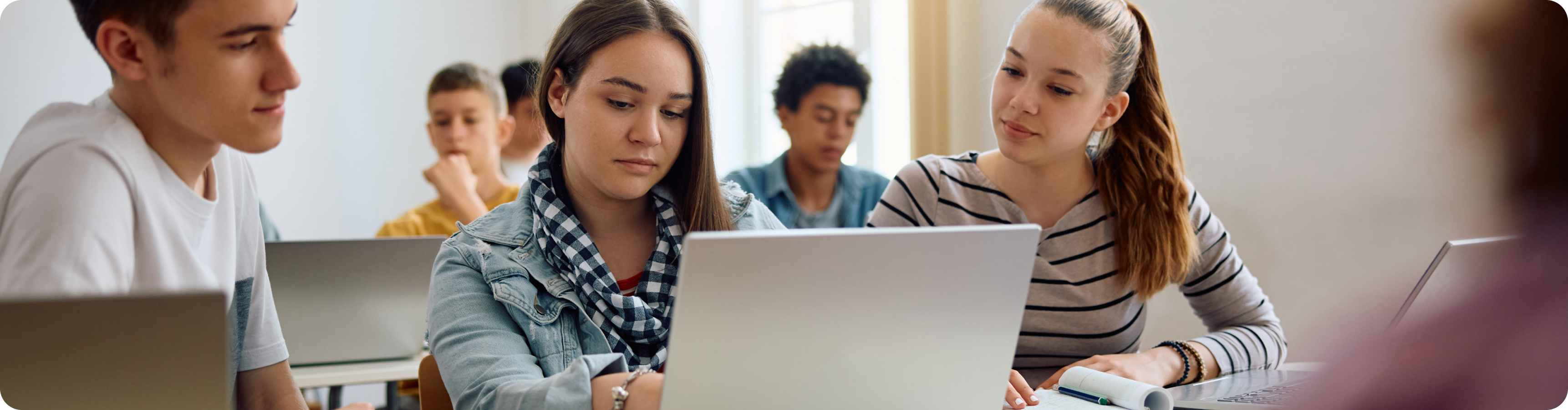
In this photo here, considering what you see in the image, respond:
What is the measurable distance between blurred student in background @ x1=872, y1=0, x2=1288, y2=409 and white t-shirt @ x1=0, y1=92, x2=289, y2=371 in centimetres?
99

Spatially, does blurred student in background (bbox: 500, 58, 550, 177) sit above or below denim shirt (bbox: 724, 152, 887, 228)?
above

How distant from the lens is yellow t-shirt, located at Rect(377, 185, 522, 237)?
2.39 metres

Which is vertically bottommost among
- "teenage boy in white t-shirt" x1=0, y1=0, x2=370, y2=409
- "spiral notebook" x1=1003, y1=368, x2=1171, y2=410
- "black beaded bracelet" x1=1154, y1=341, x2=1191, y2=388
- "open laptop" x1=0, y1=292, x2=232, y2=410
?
"black beaded bracelet" x1=1154, y1=341, x2=1191, y2=388

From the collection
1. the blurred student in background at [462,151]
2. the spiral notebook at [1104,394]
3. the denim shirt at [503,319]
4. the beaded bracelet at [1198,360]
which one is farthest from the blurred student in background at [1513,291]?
the blurred student in background at [462,151]

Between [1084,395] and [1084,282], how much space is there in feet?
1.23

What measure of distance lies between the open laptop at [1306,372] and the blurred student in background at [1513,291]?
12 millimetres

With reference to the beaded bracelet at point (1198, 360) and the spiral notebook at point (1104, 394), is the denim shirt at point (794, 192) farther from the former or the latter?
the spiral notebook at point (1104, 394)

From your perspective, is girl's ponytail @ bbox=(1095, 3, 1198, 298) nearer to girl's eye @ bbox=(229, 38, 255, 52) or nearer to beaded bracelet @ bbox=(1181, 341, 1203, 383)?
beaded bracelet @ bbox=(1181, 341, 1203, 383)

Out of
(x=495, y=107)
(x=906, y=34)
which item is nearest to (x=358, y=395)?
(x=495, y=107)

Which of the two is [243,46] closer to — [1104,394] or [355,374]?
[1104,394]

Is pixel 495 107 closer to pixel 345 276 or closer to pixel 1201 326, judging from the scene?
pixel 345 276

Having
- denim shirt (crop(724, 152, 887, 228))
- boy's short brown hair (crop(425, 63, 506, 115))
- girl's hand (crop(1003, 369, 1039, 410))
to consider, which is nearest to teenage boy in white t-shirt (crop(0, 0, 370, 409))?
girl's hand (crop(1003, 369, 1039, 410))

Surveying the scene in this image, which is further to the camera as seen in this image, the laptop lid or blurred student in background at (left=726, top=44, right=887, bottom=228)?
blurred student in background at (left=726, top=44, right=887, bottom=228)

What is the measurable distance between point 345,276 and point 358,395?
7.03 feet
